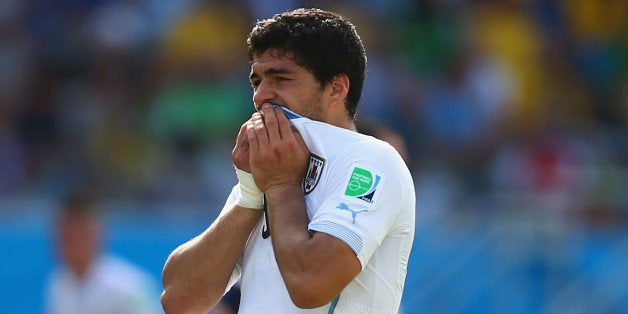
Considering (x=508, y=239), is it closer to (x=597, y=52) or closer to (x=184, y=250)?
(x=597, y=52)

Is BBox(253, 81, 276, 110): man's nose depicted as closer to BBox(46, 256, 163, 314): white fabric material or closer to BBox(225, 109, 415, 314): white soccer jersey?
BBox(225, 109, 415, 314): white soccer jersey

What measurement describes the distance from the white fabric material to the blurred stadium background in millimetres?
447

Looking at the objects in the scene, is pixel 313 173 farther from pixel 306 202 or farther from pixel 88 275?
pixel 88 275

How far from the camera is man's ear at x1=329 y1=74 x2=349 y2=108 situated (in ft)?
11.0

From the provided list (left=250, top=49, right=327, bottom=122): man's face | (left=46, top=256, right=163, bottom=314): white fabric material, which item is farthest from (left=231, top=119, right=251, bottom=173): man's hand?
(left=46, top=256, right=163, bottom=314): white fabric material

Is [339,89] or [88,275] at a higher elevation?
[339,89]

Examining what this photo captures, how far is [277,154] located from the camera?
316cm

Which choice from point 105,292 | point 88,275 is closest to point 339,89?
point 105,292

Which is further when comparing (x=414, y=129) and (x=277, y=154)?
(x=414, y=129)

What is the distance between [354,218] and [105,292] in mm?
4873

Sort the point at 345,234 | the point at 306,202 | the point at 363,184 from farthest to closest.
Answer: the point at 306,202
the point at 363,184
the point at 345,234

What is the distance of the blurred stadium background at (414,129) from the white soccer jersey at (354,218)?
5192 mm

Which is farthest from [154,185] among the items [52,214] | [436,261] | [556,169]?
[556,169]

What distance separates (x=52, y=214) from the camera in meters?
8.48
